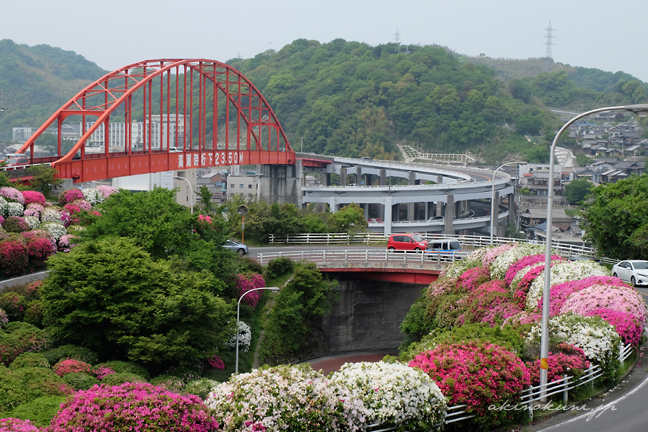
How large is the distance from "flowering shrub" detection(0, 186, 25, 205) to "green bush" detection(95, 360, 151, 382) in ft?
57.0

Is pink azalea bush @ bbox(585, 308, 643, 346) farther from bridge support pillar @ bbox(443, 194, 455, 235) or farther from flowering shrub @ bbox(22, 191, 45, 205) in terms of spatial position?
bridge support pillar @ bbox(443, 194, 455, 235)

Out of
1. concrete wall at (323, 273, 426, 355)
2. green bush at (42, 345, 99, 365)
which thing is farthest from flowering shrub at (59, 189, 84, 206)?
green bush at (42, 345, 99, 365)

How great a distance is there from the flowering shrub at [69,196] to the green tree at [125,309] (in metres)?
15.0

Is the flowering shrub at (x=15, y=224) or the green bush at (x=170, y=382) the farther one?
the flowering shrub at (x=15, y=224)

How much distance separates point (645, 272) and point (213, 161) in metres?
51.4

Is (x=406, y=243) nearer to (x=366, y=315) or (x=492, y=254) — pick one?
(x=366, y=315)

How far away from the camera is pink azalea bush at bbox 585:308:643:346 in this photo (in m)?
20.7

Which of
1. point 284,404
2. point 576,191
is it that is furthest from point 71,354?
point 576,191

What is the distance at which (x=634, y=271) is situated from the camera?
34.9 m

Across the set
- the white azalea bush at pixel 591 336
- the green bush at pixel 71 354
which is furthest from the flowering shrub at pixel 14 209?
the white azalea bush at pixel 591 336

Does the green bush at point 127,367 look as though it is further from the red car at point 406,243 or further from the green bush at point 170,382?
the red car at point 406,243

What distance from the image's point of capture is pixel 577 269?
28.1 meters

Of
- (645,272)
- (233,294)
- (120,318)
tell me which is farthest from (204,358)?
(645,272)

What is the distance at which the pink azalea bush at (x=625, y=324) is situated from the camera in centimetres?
2070
